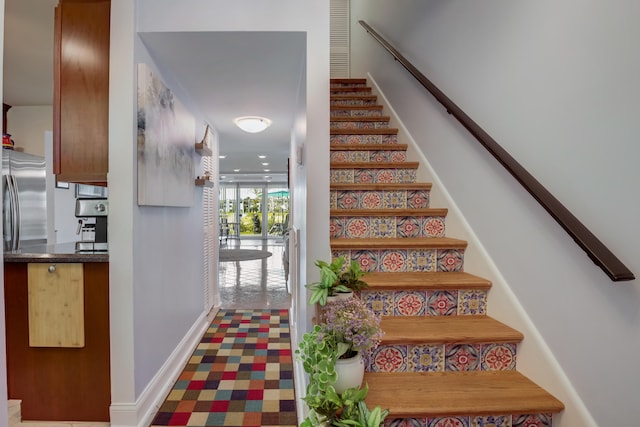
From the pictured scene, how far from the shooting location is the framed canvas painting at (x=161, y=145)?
6.16 ft

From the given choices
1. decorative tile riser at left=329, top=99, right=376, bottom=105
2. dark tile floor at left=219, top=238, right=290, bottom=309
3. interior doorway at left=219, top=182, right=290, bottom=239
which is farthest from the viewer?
interior doorway at left=219, top=182, right=290, bottom=239

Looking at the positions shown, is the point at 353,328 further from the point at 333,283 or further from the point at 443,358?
the point at 443,358

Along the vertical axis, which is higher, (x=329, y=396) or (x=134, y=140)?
(x=134, y=140)

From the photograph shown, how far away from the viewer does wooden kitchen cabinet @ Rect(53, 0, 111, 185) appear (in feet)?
5.91

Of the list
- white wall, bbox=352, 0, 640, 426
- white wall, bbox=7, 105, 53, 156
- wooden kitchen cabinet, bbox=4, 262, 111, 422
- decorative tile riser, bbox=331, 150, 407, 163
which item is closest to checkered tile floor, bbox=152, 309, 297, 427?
wooden kitchen cabinet, bbox=4, 262, 111, 422

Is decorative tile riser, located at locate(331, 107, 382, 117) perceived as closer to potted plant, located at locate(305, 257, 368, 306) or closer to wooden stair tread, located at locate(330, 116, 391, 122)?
wooden stair tread, located at locate(330, 116, 391, 122)

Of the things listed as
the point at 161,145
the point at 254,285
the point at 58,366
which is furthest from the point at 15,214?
the point at 254,285

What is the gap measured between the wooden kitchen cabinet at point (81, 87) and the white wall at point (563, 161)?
205 centimetres

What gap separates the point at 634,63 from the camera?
106cm

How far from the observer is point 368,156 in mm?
2789

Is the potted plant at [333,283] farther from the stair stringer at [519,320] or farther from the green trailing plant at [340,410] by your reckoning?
the stair stringer at [519,320]

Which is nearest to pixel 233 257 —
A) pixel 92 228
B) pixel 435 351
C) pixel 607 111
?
pixel 92 228

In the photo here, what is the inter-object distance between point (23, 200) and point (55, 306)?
2.18 m

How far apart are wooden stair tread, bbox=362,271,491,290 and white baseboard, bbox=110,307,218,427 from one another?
144cm
